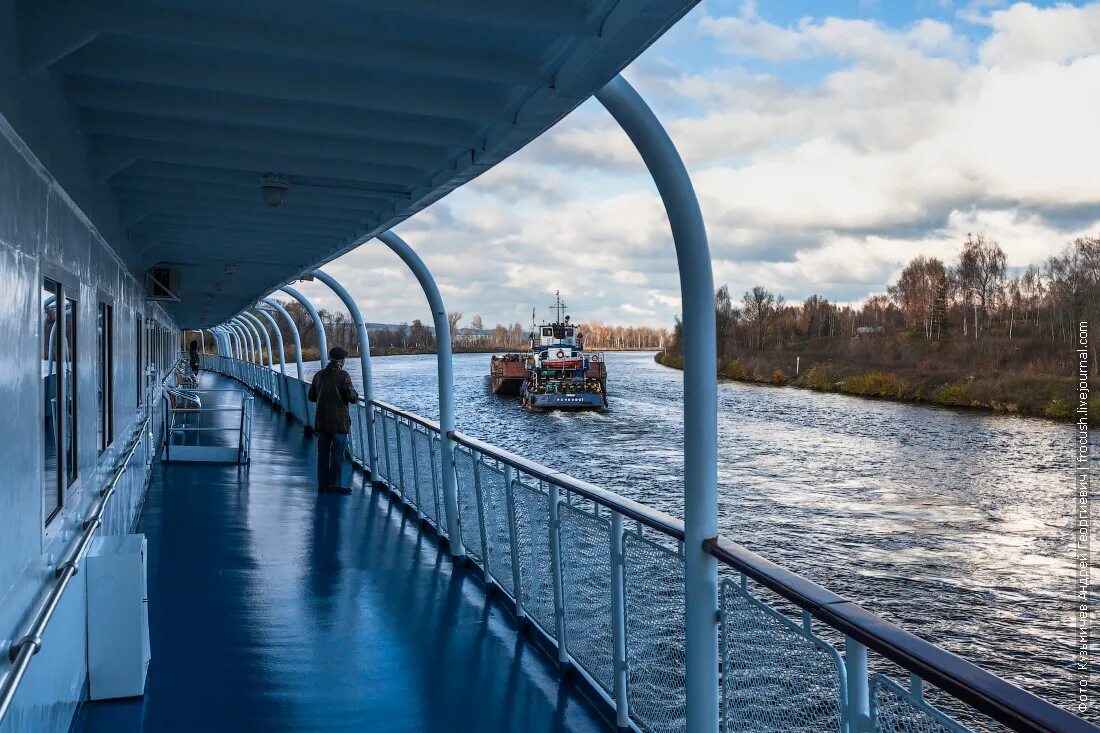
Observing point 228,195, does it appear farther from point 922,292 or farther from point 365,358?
point 922,292

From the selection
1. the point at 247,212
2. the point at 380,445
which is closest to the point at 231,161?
the point at 247,212

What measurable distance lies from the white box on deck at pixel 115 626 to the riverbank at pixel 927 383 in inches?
968

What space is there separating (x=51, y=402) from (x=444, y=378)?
111 inches

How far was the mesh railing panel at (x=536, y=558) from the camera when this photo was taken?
364 cm

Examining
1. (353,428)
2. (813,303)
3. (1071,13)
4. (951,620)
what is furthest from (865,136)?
(353,428)

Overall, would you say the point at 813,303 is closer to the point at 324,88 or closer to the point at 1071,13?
the point at 1071,13

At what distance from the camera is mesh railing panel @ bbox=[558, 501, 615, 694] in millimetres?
3074

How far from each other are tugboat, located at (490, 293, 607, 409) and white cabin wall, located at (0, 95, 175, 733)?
33.7 meters

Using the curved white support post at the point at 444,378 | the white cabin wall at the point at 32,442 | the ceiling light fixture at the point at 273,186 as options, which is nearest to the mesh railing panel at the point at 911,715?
the white cabin wall at the point at 32,442

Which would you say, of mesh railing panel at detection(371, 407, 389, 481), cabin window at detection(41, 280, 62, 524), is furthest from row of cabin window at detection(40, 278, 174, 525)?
mesh railing panel at detection(371, 407, 389, 481)

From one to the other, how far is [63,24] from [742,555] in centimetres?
205

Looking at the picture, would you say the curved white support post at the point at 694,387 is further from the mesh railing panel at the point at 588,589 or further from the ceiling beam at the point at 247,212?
the ceiling beam at the point at 247,212

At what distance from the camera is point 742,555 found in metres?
2.17

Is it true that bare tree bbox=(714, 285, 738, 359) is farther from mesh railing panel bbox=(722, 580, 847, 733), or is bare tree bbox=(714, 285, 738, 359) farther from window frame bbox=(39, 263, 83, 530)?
mesh railing panel bbox=(722, 580, 847, 733)
